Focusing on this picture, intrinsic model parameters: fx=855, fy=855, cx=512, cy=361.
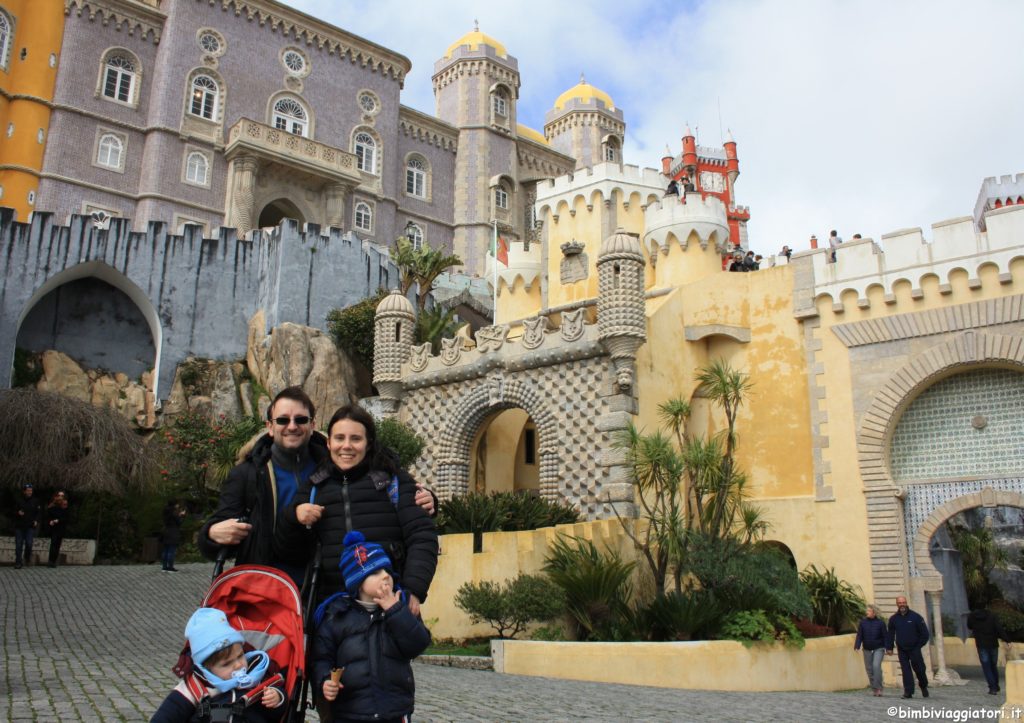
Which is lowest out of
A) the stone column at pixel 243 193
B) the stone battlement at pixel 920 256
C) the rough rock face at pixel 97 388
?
the rough rock face at pixel 97 388

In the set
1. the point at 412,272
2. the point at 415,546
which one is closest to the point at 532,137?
the point at 412,272

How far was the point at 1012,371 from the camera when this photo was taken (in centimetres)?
1719

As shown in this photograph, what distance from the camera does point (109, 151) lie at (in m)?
34.1

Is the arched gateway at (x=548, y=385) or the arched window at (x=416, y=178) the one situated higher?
the arched window at (x=416, y=178)

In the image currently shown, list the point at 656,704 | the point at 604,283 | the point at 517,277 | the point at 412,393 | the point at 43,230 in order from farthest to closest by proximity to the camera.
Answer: the point at 517,277, the point at 43,230, the point at 412,393, the point at 604,283, the point at 656,704

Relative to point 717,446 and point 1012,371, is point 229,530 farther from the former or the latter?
point 1012,371

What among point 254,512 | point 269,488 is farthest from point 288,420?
point 254,512

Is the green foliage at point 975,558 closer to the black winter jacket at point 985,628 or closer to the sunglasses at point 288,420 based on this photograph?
the black winter jacket at point 985,628

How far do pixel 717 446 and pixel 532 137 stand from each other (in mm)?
38552

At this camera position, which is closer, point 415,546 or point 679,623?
point 415,546

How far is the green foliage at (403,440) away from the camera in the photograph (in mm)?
21062

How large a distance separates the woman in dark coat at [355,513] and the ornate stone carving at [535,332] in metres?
15.8

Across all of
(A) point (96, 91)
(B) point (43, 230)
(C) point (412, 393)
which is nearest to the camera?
(C) point (412, 393)

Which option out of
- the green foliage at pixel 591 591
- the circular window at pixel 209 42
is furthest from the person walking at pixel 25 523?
the circular window at pixel 209 42
